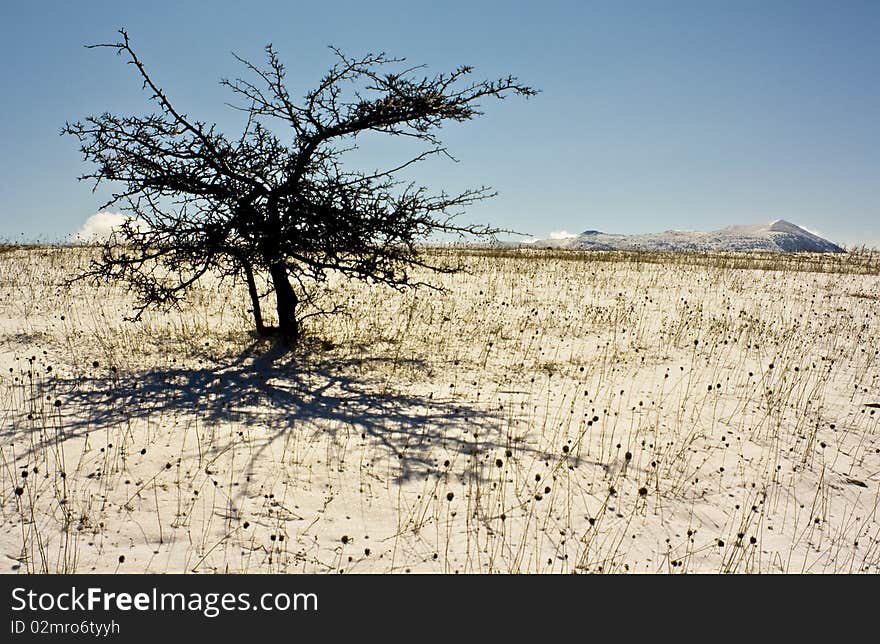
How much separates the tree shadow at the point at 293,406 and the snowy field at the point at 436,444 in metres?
0.05

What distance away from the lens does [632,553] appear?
521cm

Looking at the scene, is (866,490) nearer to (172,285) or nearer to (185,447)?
(185,447)

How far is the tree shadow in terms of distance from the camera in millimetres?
7301

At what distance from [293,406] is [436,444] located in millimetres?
2410

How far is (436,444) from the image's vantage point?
7.26 meters

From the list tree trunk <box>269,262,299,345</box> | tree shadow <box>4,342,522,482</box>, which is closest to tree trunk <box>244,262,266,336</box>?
tree trunk <box>269,262,299,345</box>

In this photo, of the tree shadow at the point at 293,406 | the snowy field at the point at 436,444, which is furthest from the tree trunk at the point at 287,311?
the tree shadow at the point at 293,406

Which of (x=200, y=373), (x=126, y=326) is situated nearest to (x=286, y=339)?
(x=200, y=373)

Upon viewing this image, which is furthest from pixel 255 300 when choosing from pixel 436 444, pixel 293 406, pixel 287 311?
pixel 436 444

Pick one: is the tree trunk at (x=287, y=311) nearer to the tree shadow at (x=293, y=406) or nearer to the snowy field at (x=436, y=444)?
the snowy field at (x=436, y=444)

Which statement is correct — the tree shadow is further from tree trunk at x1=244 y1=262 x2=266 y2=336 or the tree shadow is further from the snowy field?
tree trunk at x1=244 y1=262 x2=266 y2=336

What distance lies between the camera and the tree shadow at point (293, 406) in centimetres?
730

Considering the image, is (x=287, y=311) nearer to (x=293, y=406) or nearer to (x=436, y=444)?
(x=293, y=406)

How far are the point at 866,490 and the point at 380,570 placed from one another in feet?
18.3
